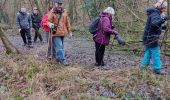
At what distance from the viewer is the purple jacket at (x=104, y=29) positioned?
984cm

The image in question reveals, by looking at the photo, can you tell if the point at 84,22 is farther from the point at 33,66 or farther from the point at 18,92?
the point at 18,92

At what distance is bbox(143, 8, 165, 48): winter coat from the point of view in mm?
8672

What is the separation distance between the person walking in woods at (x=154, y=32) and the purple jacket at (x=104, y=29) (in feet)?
3.40

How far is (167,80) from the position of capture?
8320mm

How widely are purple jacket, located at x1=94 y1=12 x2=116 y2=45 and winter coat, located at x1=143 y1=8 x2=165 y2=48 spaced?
102 centimetres

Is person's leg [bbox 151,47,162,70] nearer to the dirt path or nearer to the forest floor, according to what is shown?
the forest floor

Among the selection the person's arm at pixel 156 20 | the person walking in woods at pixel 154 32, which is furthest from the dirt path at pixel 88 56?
the person's arm at pixel 156 20

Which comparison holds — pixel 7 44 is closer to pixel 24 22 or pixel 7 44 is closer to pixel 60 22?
pixel 60 22

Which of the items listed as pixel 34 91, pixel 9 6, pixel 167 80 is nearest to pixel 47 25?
pixel 34 91

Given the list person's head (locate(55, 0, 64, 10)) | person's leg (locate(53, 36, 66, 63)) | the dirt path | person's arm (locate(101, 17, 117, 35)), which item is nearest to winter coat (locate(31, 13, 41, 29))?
the dirt path

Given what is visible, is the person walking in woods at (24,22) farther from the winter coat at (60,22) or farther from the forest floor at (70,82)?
the forest floor at (70,82)


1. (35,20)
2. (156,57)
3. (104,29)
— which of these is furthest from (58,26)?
(35,20)

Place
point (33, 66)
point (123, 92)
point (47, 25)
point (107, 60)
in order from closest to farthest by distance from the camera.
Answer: point (123, 92) → point (33, 66) → point (47, 25) → point (107, 60)

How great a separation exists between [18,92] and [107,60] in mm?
4719
